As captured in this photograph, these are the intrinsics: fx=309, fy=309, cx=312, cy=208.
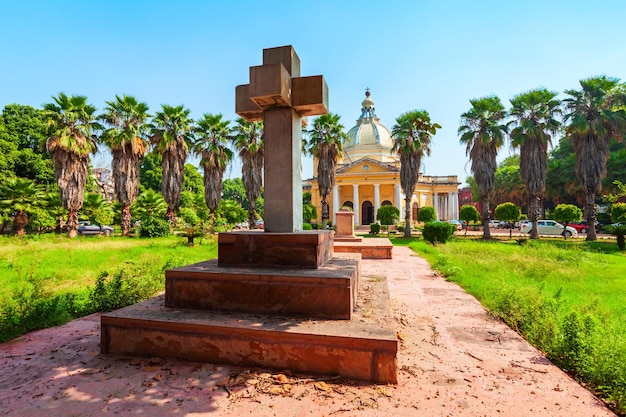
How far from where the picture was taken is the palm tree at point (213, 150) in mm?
23469

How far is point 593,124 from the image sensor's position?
20.2 metres

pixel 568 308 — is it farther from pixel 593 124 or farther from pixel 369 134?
pixel 369 134

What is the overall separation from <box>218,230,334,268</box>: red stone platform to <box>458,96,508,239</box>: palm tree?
2272 centimetres

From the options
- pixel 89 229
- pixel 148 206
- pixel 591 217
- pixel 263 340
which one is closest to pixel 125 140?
pixel 148 206

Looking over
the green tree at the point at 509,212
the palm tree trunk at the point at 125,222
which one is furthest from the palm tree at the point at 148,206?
the green tree at the point at 509,212

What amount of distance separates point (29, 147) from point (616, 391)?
36127 millimetres

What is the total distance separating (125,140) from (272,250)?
20.3 meters

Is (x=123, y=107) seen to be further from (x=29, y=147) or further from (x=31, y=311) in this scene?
(x=31, y=311)

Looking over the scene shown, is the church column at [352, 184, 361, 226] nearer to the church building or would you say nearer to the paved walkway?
the church building

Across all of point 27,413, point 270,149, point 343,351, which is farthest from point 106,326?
point 270,149

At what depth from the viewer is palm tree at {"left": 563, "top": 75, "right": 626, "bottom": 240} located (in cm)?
Answer: 1994

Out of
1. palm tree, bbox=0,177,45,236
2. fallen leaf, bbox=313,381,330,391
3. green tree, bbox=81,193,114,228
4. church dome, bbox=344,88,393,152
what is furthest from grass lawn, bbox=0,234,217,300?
church dome, bbox=344,88,393,152

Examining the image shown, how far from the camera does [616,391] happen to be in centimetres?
245

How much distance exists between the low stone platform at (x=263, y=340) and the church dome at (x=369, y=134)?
143 feet
